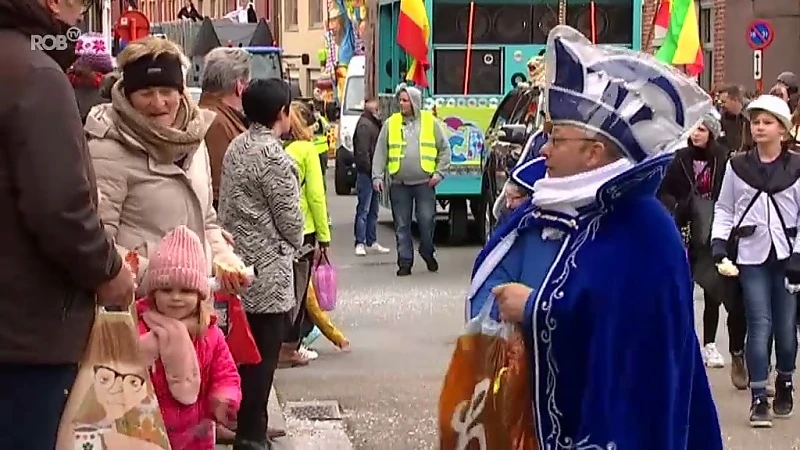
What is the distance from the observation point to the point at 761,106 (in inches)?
328

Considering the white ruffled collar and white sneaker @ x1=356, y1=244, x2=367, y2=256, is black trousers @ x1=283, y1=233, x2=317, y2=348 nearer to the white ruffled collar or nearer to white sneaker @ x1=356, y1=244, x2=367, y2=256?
the white ruffled collar

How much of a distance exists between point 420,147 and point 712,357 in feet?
17.0

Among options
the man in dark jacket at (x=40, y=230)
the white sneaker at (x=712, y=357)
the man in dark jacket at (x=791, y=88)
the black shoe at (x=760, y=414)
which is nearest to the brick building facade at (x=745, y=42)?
the man in dark jacket at (x=791, y=88)

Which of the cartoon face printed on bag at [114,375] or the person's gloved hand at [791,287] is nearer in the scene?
the cartoon face printed on bag at [114,375]

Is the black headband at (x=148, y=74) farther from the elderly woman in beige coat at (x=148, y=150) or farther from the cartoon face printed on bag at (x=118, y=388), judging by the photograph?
the cartoon face printed on bag at (x=118, y=388)

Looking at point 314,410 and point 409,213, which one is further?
point 409,213

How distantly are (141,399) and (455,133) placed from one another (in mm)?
12915

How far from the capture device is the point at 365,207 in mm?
17031

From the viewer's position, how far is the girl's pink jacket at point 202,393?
4988 millimetres

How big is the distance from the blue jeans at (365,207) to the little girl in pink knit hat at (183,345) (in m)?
11.7

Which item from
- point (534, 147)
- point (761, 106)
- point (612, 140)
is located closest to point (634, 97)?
point (612, 140)

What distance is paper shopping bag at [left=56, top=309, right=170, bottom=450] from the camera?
395 centimetres

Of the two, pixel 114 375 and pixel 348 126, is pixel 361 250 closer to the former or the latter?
pixel 348 126

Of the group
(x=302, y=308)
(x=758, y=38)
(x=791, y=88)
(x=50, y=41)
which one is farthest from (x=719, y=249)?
(x=758, y=38)
